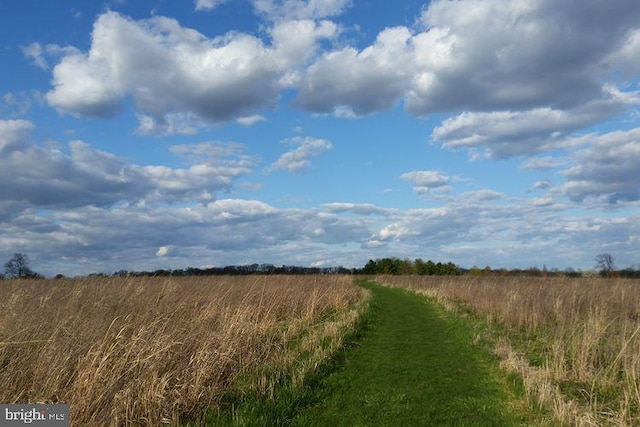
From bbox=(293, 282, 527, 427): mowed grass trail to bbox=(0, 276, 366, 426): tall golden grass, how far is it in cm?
98

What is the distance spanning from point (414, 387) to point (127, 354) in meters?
5.23

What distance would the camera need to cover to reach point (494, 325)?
16.4 m

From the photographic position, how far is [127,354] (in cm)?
744

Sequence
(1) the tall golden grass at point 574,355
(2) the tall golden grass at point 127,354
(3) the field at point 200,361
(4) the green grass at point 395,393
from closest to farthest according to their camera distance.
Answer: (2) the tall golden grass at point 127,354, (3) the field at point 200,361, (4) the green grass at point 395,393, (1) the tall golden grass at point 574,355

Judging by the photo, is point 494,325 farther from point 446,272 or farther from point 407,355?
point 446,272

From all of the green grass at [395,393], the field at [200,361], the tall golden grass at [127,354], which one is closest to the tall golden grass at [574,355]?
the field at [200,361]

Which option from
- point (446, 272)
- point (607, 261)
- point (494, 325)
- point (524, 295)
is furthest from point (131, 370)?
point (446, 272)

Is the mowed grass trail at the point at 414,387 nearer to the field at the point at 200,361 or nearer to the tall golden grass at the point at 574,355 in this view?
the field at the point at 200,361

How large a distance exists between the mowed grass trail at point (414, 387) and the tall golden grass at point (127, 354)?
0.98 m

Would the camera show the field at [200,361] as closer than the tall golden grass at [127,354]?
No

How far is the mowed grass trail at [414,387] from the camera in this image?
23.9ft

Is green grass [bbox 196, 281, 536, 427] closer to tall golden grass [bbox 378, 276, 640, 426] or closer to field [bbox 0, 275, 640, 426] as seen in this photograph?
field [bbox 0, 275, 640, 426]

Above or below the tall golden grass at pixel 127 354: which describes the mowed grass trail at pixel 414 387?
below

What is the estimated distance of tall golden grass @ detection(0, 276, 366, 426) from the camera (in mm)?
6480
